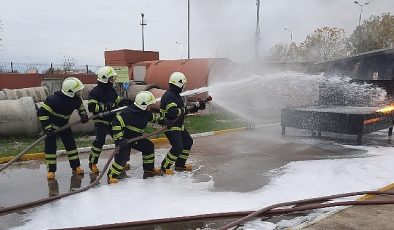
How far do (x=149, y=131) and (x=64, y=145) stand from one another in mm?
4358

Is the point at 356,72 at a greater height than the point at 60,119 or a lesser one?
greater

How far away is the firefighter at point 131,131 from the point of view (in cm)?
608

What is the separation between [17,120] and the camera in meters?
9.57

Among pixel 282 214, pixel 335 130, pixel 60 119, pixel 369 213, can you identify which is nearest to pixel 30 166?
pixel 60 119

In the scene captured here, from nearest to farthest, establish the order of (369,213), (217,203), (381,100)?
(369,213) → (217,203) → (381,100)

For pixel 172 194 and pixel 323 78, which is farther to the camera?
pixel 323 78

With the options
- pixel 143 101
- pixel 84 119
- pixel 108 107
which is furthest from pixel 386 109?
pixel 84 119

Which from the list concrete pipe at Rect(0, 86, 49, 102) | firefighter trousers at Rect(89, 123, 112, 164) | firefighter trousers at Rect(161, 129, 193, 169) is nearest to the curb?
firefighter trousers at Rect(89, 123, 112, 164)

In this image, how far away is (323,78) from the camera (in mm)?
11352

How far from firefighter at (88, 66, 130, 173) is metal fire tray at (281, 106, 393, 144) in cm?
464

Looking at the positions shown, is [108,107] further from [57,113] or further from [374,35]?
[374,35]

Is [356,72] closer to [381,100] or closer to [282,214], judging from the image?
[381,100]

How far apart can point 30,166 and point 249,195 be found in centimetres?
413

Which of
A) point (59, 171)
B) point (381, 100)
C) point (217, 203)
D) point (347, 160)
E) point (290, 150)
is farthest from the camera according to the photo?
point (381, 100)
